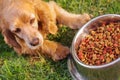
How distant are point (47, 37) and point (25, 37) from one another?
0.41 meters

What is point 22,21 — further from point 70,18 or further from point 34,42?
point 70,18

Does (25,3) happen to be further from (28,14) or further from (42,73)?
(42,73)

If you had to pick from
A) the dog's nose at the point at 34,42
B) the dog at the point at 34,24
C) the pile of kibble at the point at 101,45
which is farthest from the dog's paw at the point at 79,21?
the dog's nose at the point at 34,42

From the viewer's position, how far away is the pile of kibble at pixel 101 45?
98.3 inches

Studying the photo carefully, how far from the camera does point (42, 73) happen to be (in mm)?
2852

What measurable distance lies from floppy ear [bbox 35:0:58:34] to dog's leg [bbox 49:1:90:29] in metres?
0.10

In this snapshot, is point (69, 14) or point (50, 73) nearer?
point (50, 73)

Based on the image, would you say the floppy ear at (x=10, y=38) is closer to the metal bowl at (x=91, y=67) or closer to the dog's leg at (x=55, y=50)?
the dog's leg at (x=55, y=50)

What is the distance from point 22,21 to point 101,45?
2.08 feet

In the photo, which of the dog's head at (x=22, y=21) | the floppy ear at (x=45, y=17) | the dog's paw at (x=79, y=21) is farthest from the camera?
the dog's paw at (x=79, y=21)

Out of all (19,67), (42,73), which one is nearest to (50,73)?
(42,73)

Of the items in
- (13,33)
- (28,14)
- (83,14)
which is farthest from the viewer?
(83,14)

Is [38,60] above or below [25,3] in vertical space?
below

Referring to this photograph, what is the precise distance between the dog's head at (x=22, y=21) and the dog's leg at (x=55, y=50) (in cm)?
22
